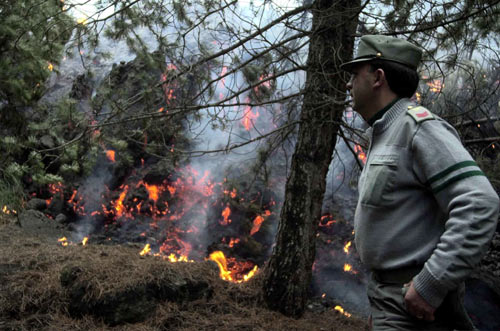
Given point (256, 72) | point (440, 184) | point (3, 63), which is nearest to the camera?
point (440, 184)

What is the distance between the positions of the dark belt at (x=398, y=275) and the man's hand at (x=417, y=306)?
13cm

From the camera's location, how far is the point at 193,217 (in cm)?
980

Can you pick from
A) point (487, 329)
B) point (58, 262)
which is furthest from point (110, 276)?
point (487, 329)

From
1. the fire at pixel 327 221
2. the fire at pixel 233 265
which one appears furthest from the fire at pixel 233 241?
the fire at pixel 327 221

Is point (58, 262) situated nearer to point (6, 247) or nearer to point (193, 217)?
point (6, 247)

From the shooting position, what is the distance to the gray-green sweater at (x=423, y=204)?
4.54 feet

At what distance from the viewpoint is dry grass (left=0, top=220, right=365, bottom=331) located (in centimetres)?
375

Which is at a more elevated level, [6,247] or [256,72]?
[256,72]

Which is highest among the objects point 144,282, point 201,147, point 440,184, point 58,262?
point 201,147

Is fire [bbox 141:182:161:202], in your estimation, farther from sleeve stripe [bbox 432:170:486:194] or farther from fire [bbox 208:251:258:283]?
sleeve stripe [bbox 432:170:486:194]

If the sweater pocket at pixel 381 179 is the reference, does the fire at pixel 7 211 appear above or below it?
above

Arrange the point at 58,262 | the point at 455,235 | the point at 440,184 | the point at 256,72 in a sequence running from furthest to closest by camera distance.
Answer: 1. the point at 256,72
2. the point at 58,262
3. the point at 440,184
4. the point at 455,235

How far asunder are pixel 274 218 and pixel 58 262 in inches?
228

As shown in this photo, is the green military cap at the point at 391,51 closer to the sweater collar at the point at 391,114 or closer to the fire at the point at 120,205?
the sweater collar at the point at 391,114
